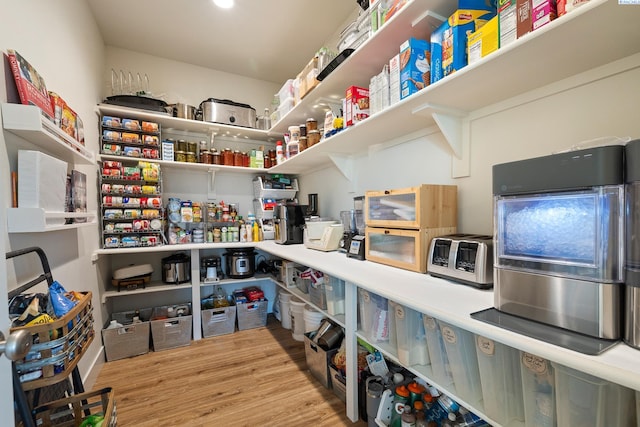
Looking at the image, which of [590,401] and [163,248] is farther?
[163,248]

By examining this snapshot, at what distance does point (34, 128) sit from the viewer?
3.34 ft

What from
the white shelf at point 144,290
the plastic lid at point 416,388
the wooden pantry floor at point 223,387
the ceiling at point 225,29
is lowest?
the wooden pantry floor at point 223,387

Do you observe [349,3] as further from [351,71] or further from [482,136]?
[482,136]

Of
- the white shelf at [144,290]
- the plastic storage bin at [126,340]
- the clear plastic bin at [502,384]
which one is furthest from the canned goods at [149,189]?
the clear plastic bin at [502,384]

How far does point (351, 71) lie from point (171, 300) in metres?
2.83

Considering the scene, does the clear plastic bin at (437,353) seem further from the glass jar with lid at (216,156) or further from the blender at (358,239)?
the glass jar with lid at (216,156)

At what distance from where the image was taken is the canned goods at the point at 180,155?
262cm

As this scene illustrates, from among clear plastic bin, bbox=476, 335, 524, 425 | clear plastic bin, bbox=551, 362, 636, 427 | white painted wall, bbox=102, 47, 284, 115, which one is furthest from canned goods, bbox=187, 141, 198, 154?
clear plastic bin, bbox=551, 362, 636, 427

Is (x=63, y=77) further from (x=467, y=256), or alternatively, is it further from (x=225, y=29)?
(x=467, y=256)

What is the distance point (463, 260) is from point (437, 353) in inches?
14.3

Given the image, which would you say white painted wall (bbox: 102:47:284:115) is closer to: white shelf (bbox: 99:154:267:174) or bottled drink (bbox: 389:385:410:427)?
white shelf (bbox: 99:154:267:174)

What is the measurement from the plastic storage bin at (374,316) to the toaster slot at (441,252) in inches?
12.0

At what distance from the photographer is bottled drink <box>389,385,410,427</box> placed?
1.18 m

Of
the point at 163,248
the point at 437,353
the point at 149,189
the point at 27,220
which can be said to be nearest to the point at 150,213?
the point at 149,189
